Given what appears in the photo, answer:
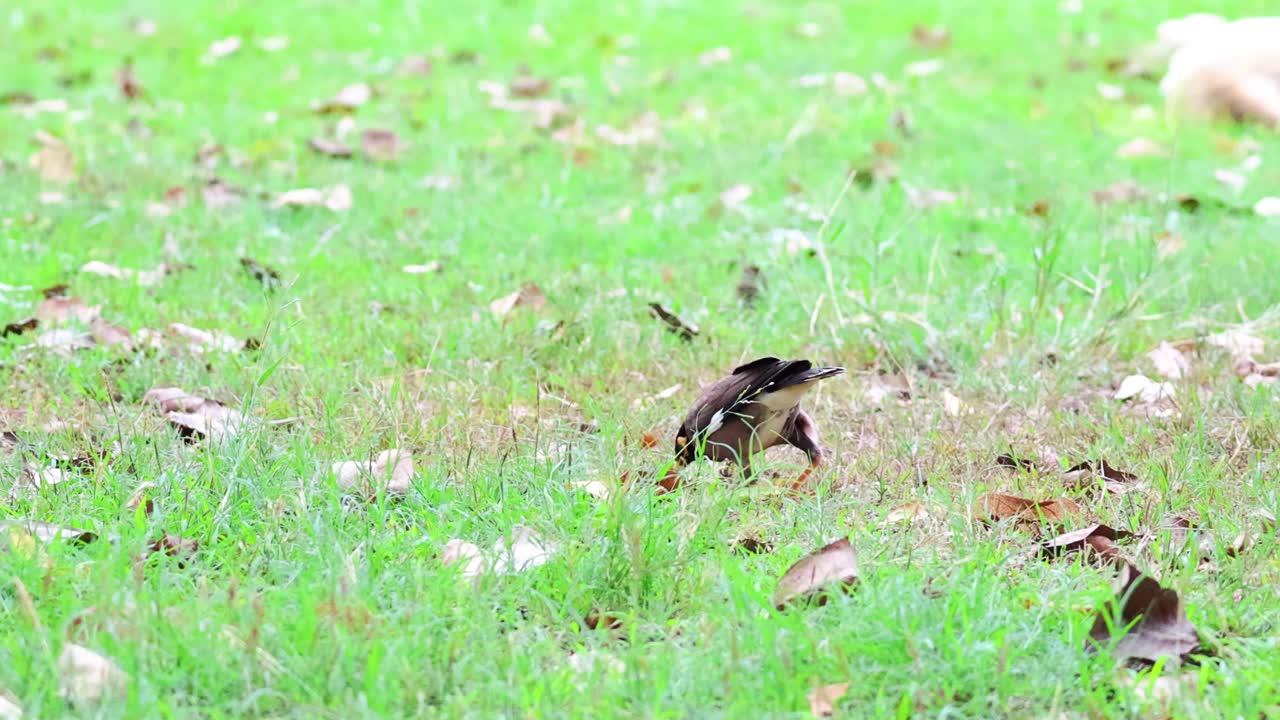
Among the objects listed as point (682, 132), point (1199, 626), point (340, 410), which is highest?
point (1199, 626)

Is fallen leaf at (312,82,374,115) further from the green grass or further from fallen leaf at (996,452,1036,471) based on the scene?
fallen leaf at (996,452,1036,471)

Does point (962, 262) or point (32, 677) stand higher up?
point (32, 677)

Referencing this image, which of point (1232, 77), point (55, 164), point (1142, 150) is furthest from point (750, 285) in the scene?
point (1232, 77)

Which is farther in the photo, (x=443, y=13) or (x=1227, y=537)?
(x=443, y=13)

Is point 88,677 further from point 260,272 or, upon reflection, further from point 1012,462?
point 260,272

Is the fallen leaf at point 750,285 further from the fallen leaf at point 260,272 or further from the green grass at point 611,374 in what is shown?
the fallen leaf at point 260,272

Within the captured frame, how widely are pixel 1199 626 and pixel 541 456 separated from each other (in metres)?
1.25

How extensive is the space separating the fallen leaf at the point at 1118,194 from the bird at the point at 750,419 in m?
2.69

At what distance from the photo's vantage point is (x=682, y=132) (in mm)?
5770

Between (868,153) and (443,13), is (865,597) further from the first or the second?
(443,13)

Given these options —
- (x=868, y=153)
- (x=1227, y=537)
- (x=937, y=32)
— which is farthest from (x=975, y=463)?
(x=937, y=32)

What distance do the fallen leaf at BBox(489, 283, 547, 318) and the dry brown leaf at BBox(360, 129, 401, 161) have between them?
5.75ft

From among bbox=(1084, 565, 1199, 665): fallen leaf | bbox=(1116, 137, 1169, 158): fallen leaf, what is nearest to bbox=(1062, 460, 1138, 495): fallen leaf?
bbox=(1084, 565, 1199, 665): fallen leaf

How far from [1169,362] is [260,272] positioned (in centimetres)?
251
